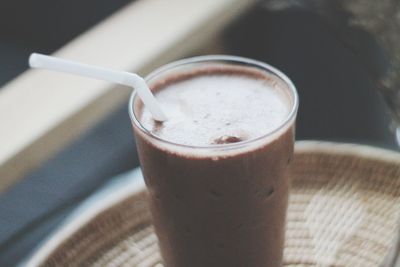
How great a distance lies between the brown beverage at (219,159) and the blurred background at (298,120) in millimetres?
575

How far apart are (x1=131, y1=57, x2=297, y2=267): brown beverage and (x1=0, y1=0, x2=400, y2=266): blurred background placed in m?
0.58

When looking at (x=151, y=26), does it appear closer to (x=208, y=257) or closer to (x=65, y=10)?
(x=65, y=10)

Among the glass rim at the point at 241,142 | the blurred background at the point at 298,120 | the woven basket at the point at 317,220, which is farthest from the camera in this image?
the blurred background at the point at 298,120

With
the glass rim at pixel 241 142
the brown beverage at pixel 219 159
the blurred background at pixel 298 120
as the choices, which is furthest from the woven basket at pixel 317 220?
the blurred background at pixel 298 120

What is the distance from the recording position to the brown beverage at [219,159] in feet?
1.93

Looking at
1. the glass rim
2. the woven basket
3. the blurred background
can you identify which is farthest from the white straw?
the blurred background

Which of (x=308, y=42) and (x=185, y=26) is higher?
(x=185, y=26)

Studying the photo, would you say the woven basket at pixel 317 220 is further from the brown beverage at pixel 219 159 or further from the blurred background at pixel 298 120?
the blurred background at pixel 298 120

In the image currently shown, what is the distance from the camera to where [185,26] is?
1.21 metres

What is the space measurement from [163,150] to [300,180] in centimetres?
31

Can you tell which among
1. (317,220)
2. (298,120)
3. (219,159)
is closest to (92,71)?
(219,159)

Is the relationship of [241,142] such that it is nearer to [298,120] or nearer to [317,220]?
[317,220]

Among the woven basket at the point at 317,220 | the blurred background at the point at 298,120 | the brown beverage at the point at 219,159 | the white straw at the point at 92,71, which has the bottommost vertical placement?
the blurred background at the point at 298,120

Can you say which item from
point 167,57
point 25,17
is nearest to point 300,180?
point 167,57
